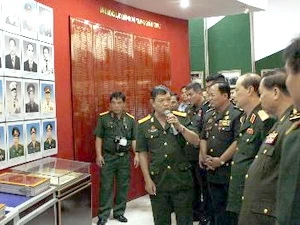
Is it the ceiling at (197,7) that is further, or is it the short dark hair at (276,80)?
the ceiling at (197,7)

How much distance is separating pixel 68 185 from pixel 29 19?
1.66m

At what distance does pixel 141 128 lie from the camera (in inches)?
138

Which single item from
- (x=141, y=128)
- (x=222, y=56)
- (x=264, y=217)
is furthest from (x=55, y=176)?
(x=222, y=56)

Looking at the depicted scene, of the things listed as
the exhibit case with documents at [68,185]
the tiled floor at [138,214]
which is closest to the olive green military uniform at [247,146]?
the exhibit case with documents at [68,185]

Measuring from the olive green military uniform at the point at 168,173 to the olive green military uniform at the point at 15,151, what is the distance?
3.84ft

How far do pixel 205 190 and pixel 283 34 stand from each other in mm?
5087

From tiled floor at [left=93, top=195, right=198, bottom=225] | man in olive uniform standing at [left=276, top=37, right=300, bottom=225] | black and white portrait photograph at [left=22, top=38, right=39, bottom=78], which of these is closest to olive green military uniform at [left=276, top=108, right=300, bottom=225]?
man in olive uniform standing at [left=276, top=37, right=300, bottom=225]

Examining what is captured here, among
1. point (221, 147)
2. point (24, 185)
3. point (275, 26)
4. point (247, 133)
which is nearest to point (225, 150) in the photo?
point (221, 147)

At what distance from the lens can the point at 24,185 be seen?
2.82m

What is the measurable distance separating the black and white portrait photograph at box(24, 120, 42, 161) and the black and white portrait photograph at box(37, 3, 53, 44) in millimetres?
866

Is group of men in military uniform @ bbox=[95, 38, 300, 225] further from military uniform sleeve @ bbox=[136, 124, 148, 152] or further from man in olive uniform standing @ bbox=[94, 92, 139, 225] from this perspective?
man in olive uniform standing @ bbox=[94, 92, 139, 225]

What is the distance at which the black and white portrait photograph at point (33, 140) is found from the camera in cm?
390

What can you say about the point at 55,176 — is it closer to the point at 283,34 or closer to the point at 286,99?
the point at 286,99

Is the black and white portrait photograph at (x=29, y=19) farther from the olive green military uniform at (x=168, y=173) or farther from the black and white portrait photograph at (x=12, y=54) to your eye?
the olive green military uniform at (x=168, y=173)
